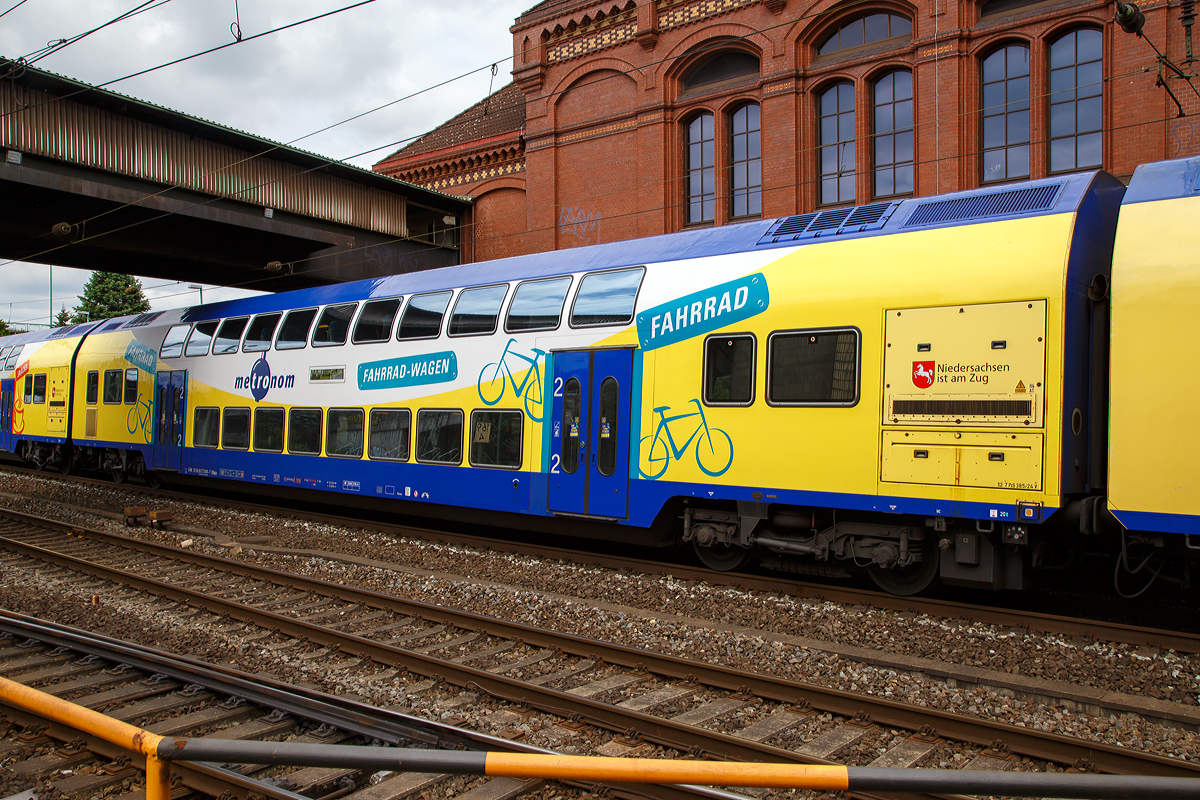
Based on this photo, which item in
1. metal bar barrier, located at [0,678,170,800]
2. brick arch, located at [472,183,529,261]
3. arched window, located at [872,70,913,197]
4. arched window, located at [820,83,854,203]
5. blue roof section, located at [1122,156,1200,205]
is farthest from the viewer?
brick arch, located at [472,183,529,261]

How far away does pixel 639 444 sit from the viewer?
30.0ft

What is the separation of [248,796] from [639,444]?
18.9 ft

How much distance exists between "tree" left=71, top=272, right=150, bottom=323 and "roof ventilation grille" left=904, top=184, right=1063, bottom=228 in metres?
71.2

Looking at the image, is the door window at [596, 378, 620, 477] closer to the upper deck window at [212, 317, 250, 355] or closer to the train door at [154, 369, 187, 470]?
the upper deck window at [212, 317, 250, 355]

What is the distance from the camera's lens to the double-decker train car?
6531mm

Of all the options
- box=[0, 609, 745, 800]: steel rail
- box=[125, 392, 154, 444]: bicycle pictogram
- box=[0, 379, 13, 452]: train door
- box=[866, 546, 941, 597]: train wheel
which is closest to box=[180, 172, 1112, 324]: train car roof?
box=[866, 546, 941, 597]: train wheel

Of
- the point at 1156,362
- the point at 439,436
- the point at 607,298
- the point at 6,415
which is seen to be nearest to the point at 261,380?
the point at 439,436

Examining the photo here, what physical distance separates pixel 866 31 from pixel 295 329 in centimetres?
1354

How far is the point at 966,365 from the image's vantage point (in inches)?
275

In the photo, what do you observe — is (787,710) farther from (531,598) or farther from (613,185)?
(613,185)

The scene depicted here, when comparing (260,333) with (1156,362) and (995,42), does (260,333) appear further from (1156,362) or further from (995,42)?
(995,42)

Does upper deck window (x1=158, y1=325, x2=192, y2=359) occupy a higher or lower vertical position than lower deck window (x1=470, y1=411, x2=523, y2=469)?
higher

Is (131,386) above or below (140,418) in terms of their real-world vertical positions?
above

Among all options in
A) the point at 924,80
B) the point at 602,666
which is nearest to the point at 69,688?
the point at 602,666
